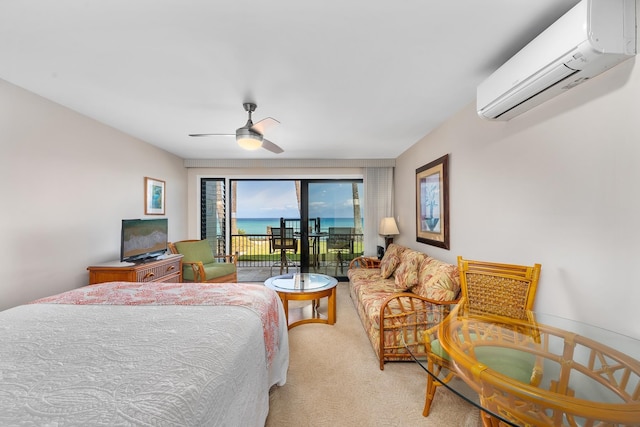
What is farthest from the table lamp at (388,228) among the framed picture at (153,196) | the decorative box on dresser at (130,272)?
the framed picture at (153,196)

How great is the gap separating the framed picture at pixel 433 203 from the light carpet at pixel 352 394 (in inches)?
57.2

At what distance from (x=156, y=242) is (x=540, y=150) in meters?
4.06

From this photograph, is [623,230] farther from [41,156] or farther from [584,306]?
[41,156]

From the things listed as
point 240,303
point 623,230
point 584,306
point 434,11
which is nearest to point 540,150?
Answer: point 623,230

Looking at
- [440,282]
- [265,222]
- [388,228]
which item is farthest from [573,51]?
[265,222]

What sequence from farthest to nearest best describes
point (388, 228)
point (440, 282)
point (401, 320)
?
point (388, 228)
point (440, 282)
point (401, 320)

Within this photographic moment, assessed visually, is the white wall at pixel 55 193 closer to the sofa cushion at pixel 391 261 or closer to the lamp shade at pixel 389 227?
the sofa cushion at pixel 391 261

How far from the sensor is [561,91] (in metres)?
1.49

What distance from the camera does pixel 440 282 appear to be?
237 centimetres

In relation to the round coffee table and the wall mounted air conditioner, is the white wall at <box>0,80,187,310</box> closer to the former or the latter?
the round coffee table

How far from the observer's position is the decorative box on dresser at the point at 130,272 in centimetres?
273

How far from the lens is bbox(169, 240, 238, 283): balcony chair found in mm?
3893

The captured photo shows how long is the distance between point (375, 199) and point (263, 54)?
11.7 feet

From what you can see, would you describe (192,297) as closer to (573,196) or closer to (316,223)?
(573,196)
